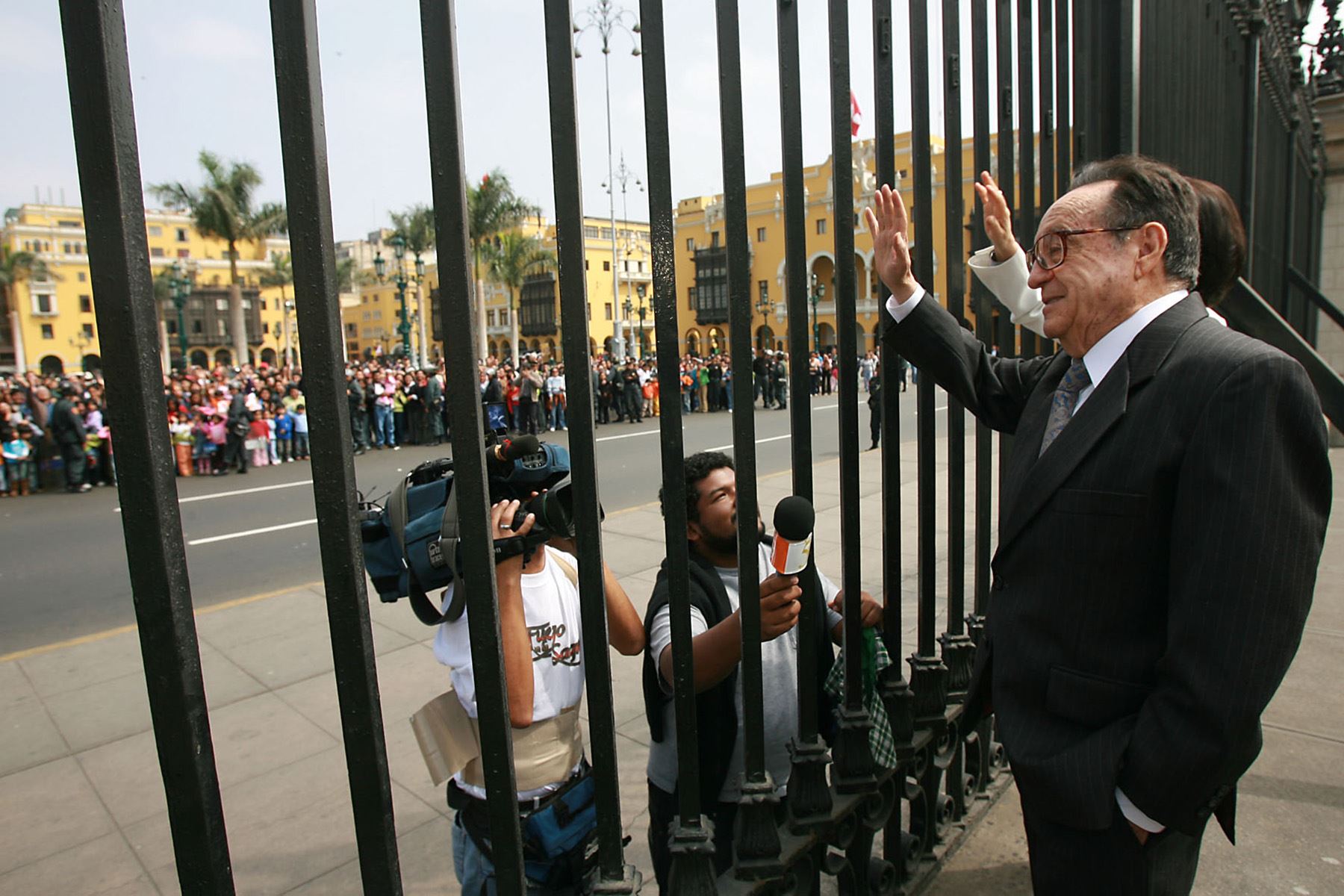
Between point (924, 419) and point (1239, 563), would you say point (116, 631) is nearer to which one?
point (924, 419)

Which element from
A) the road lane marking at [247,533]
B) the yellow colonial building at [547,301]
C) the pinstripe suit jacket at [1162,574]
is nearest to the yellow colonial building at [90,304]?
the yellow colonial building at [547,301]

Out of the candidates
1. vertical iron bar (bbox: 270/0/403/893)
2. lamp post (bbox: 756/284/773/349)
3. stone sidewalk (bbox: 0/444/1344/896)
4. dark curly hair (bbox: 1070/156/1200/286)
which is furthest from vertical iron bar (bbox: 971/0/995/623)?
lamp post (bbox: 756/284/773/349)

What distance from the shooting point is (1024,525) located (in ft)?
5.24

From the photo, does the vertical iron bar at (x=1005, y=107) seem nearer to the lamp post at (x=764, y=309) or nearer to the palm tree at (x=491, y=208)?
the lamp post at (x=764, y=309)

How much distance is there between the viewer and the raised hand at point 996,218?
221 cm

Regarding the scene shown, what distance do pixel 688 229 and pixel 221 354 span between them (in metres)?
50.8

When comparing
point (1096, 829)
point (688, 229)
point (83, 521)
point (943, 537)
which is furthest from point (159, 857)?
point (688, 229)

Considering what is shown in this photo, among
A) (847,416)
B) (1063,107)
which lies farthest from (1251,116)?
(847,416)

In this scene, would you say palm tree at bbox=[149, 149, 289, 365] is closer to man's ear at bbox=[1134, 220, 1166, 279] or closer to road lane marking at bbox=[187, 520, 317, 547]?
road lane marking at bbox=[187, 520, 317, 547]

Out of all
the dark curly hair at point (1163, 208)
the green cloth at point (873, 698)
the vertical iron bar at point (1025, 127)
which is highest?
the vertical iron bar at point (1025, 127)

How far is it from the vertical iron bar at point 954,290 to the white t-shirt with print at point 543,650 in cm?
115

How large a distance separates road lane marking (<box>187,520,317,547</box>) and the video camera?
722 cm

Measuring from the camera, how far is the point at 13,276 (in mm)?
61875

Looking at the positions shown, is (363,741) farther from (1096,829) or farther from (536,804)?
(1096,829)
